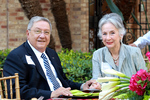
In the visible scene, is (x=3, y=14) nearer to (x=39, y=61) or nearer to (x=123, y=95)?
(x=39, y=61)

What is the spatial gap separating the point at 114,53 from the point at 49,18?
4.09 meters

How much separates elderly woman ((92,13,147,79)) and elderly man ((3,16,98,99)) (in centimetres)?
29

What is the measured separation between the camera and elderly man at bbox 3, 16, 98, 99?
2414mm

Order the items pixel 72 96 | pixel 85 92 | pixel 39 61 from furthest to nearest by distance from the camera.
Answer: pixel 39 61
pixel 85 92
pixel 72 96

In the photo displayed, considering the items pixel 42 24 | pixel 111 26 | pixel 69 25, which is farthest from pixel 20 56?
pixel 69 25

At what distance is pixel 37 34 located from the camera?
2752mm

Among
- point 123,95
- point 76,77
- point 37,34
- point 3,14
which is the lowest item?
point 76,77

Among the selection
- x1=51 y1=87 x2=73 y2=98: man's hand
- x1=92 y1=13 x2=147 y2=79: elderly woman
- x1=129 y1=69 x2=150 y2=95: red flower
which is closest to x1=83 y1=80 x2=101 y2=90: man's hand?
x1=92 y1=13 x2=147 y2=79: elderly woman

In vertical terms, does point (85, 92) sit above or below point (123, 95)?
below

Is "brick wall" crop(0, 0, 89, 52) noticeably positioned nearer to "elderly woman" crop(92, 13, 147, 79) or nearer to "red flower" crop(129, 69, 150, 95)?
"elderly woman" crop(92, 13, 147, 79)

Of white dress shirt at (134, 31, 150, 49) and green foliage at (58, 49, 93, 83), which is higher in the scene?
white dress shirt at (134, 31, 150, 49)

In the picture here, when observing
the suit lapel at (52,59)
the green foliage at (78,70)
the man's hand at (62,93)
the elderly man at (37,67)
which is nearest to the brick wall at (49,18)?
the green foliage at (78,70)

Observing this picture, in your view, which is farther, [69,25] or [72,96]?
[69,25]

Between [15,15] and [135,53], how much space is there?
470cm
